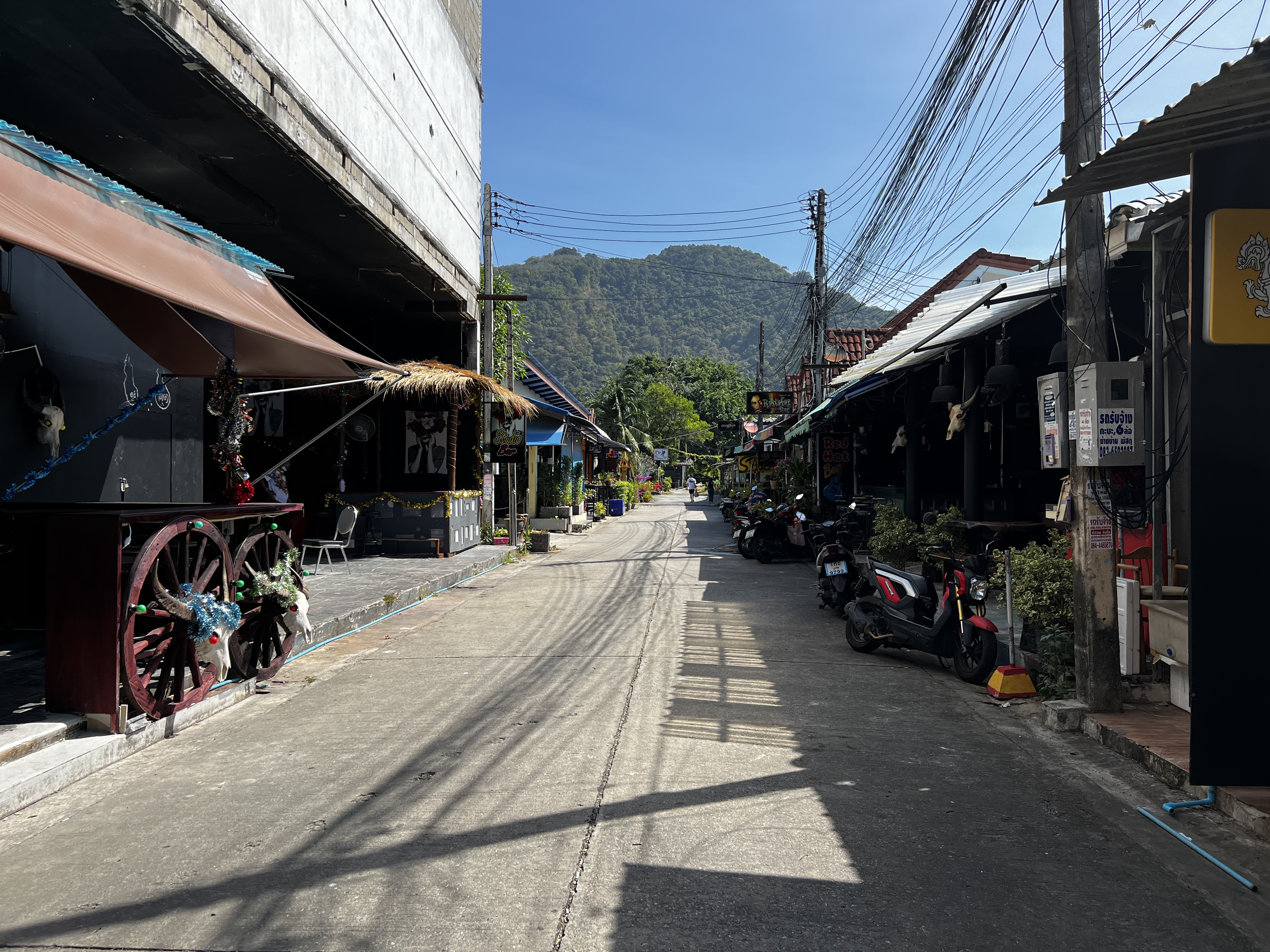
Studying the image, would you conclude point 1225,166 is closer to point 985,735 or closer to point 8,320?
point 985,735

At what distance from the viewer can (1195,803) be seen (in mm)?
3943

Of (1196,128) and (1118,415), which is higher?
(1196,128)

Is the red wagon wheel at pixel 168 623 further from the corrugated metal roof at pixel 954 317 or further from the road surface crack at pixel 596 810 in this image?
the corrugated metal roof at pixel 954 317

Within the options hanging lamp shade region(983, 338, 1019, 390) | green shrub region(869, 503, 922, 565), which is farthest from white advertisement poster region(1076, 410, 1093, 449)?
green shrub region(869, 503, 922, 565)

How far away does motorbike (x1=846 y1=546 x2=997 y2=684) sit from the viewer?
256 inches

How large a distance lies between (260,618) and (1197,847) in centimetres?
612

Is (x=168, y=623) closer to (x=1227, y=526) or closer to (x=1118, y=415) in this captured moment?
(x=1227, y=526)

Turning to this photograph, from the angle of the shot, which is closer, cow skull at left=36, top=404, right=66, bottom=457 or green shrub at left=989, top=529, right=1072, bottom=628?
green shrub at left=989, top=529, right=1072, bottom=628

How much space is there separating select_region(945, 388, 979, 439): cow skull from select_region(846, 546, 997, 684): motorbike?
3.09 m

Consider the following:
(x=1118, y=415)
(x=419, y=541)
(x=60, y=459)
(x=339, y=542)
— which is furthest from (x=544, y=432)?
(x=1118, y=415)

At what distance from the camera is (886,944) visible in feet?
8.96

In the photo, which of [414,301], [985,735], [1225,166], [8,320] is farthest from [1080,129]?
[414,301]

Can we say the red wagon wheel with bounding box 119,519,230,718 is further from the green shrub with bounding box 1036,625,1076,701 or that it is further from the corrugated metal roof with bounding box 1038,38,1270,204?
the green shrub with bounding box 1036,625,1076,701

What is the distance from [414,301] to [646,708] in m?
12.2
